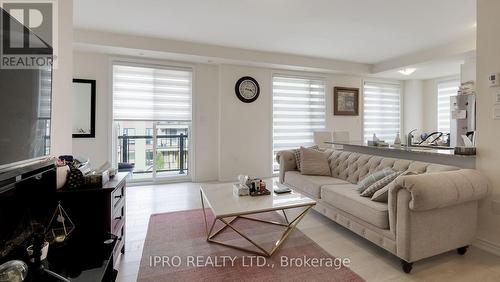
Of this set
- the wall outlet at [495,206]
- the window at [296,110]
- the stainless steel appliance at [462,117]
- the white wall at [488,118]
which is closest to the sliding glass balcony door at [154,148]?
the window at [296,110]

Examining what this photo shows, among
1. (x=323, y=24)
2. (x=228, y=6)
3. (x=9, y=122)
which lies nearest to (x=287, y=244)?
(x=9, y=122)

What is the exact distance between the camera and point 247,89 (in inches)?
208

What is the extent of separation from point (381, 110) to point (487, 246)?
499cm

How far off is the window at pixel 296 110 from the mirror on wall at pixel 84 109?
3.51 metres

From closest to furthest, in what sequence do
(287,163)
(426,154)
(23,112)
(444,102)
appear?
(23,112)
(426,154)
(287,163)
(444,102)

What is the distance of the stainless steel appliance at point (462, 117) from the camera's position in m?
4.51

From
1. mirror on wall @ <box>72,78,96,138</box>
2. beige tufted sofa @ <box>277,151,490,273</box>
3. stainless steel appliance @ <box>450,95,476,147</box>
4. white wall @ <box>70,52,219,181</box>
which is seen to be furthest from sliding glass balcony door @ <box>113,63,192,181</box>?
stainless steel appliance @ <box>450,95,476,147</box>

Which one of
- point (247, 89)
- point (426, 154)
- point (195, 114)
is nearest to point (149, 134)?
point (195, 114)

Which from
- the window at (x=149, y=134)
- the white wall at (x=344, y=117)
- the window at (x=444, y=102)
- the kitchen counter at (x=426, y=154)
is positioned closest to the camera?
the kitchen counter at (x=426, y=154)

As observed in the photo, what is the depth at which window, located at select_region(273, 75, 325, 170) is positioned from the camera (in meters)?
5.64

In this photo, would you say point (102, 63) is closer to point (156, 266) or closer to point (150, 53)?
point (150, 53)

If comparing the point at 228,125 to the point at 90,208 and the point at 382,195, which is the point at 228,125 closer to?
the point at 382,195

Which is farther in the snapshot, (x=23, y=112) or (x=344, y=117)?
(x=344, y=117)

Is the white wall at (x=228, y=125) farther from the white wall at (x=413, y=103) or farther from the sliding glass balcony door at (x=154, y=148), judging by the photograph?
the white wall at (x=413, y=103)
